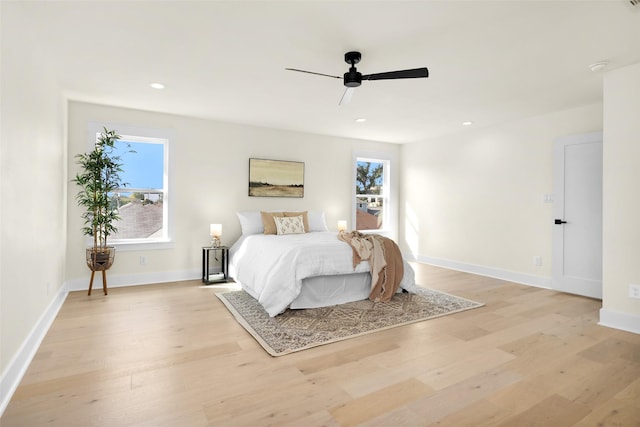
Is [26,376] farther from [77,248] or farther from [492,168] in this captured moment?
[492,168]

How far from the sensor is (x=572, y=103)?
4289mm

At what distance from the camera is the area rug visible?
114 inches

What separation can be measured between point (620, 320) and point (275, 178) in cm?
473

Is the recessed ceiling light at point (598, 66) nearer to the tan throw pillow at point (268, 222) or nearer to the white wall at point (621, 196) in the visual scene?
the white wall at point (621, 196)

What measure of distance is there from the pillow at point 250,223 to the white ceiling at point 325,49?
5.33 feet

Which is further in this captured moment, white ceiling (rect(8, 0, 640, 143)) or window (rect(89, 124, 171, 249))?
window (rect(89, 124, 171, 249))

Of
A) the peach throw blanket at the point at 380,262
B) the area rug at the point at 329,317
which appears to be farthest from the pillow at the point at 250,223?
the peach throw blanket at the point at 380,262

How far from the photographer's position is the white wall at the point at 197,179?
177 inches

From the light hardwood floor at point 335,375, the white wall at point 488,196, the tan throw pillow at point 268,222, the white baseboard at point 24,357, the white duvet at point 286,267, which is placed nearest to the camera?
the light hardwood floor at point 335,375

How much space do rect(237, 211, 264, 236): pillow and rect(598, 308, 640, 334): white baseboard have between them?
4215 mm

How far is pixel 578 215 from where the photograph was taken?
444cm

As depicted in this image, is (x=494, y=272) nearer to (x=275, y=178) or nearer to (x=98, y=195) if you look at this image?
(x=275, y=178)

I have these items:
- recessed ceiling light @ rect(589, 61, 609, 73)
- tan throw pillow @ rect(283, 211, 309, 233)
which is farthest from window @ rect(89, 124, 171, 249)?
recessed ceiling light @ rect(589, 61, 609, 73)

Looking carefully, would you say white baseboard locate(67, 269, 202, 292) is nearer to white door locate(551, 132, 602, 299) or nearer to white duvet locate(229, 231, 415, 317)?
white duvet locate(229, 231, 415, 317)
